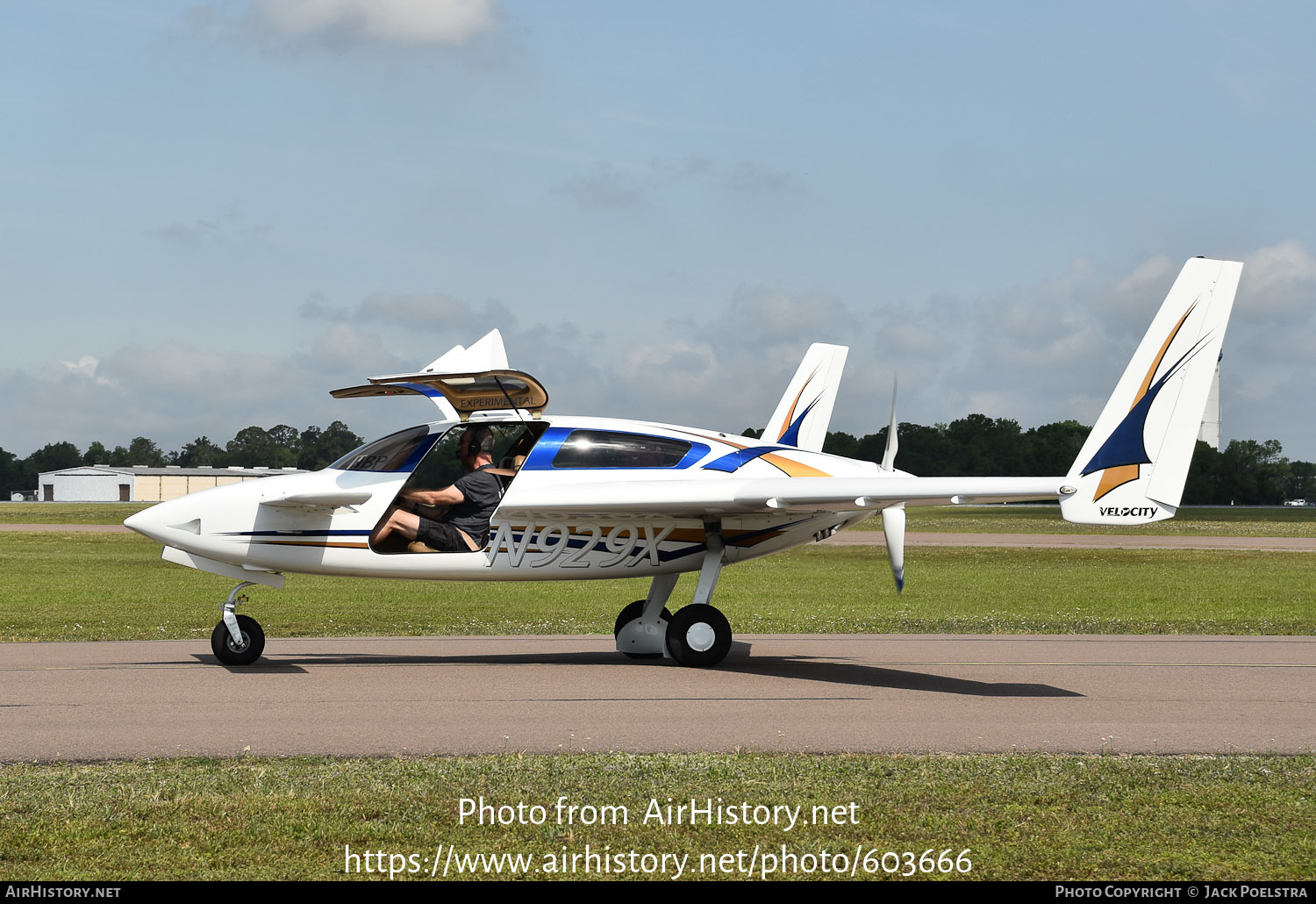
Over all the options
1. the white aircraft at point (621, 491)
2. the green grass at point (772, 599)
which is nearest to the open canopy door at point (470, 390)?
the white aircraft at point (621, 491)

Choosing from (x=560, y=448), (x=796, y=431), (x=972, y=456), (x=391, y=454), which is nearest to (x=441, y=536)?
(x=391, y=454)

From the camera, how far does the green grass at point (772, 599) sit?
58.2 ft

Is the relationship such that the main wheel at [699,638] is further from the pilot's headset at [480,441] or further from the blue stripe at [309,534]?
the blue stripe at [309,534]

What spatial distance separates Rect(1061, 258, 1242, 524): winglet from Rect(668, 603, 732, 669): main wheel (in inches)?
138

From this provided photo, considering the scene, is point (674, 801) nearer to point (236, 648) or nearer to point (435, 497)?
point (435, 497)

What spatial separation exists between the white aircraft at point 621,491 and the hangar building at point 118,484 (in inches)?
4828

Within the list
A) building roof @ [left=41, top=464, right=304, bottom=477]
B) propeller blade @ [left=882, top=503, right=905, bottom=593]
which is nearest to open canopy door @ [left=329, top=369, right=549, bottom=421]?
propeller blade @ [left=882, top=503, right=905, bottom=593]

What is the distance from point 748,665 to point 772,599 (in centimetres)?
1160

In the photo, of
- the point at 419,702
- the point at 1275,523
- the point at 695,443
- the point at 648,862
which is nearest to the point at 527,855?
the point at 648,862

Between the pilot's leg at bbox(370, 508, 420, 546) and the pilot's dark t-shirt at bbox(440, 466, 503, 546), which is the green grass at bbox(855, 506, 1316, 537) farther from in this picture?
the pilot's leg at bbox(370, 508, 420, 546)

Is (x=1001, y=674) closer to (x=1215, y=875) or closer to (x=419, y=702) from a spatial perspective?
(x=419, y=702)

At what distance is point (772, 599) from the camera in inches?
968

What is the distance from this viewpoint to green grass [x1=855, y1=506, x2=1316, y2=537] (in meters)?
60.9
